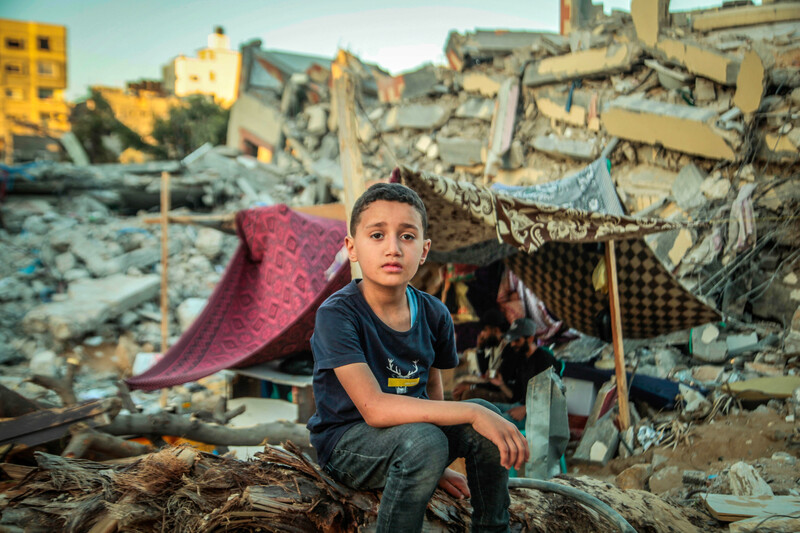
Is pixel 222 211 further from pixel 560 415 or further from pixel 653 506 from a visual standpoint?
pixel 653 506

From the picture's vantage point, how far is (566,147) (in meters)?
7.13

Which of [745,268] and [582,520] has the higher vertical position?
[745,268]

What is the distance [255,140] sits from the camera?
44.9 feet

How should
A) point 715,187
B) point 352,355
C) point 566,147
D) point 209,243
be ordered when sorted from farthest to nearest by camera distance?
point 209,243 < point 566,147 < point 715,187 < point 352,355

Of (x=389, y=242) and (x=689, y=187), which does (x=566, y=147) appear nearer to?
(x=689, y=187)

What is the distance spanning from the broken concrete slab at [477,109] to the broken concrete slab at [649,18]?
2.45m

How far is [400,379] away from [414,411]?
0.21 metres

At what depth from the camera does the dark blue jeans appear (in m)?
1.27

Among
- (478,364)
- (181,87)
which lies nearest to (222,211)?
(478,364)

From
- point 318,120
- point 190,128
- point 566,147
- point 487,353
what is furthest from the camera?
point 190,128

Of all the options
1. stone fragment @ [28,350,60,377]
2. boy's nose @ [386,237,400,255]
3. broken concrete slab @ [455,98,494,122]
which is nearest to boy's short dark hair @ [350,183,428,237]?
boy's nose @ [386,237,400,255]

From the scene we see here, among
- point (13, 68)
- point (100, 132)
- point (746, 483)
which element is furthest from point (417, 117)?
point (13, 68)

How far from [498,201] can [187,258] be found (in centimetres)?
731

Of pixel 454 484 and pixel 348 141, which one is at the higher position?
pixel 348 141
